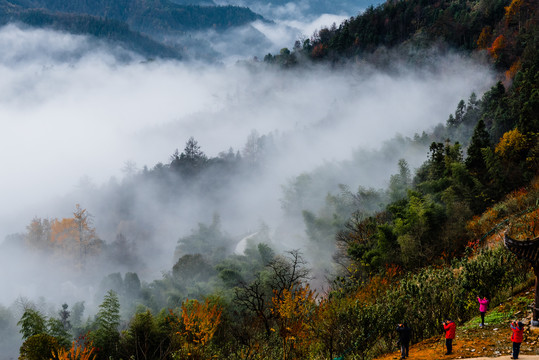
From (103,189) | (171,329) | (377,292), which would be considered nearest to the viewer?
(377,292)

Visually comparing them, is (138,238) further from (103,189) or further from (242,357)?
(242,357)

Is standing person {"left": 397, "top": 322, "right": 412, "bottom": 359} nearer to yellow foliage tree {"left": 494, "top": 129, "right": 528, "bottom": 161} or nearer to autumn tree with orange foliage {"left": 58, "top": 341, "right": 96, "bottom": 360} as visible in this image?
autumn tree with orange foliage {"left": 58, "top": 341, "right": 96, "bottom": 360}

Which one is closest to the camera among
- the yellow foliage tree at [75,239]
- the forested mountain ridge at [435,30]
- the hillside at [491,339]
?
the hillside at [491,339]

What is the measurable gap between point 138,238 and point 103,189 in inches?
1549

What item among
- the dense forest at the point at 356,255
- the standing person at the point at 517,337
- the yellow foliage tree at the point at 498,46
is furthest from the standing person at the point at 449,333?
the yellow foliage tree at the point at 498,46

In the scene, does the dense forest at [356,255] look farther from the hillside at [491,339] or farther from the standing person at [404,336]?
the standing person at [404,336]

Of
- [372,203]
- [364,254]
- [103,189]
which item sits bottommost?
[364,254]

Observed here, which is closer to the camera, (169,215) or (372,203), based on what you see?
(372,203)

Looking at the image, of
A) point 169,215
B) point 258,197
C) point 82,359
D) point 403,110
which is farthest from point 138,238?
point 82,359

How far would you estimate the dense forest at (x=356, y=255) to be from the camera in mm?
18422

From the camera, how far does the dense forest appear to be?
60.4 feet

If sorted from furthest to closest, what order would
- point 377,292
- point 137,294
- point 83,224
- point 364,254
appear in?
point 83,224 → point 137,294 → point 364,254 → point 377,292

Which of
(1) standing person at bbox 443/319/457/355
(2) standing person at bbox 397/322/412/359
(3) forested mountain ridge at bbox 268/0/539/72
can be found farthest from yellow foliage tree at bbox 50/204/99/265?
(3) forested mountain ridge at bbox 268/0/539/72

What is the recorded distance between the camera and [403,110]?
127m
